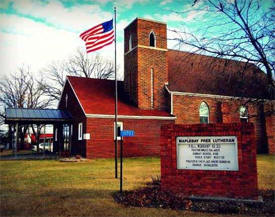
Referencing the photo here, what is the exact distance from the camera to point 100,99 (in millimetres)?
23828

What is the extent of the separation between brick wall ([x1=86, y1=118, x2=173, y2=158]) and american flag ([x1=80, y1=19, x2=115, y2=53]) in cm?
836

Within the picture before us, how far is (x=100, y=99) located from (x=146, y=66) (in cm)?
527

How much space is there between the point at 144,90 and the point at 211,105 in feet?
23.1

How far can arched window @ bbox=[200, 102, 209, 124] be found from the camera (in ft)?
87.0

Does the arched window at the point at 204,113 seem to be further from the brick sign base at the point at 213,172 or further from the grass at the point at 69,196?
the brick sign base at the point at 213,172

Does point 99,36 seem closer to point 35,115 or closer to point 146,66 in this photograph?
point 35,115

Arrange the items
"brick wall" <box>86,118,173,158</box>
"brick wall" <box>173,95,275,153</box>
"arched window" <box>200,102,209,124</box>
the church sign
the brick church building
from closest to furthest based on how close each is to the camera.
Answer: the church sign, "brick wall" <box>86,118,173,158</box>, the brick church building, "brick wall" <box>173,95,275,153</box>, "arched window" <box>200,102,209,124</box>

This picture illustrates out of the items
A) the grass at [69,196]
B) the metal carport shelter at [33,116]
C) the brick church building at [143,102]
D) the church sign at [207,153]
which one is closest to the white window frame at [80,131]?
the brick church building at [143,102]

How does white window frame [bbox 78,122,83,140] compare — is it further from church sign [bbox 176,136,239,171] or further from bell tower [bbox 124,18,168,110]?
church sign [bbox 176,136,239,171]

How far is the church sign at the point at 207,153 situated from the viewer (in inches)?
285

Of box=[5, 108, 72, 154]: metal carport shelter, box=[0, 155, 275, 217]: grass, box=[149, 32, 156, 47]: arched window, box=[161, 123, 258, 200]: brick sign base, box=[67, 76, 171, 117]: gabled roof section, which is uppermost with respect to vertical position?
box=[149, 32, 156, 47]: arched window

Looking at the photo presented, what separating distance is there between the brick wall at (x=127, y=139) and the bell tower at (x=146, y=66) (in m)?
2.49

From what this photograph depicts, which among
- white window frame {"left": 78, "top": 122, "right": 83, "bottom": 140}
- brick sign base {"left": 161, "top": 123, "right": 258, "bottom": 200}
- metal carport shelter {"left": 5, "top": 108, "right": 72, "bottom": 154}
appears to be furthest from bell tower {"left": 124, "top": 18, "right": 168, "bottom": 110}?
brick sign base {"left": 161, "top": 123, "right": 258, "bottom": 200}

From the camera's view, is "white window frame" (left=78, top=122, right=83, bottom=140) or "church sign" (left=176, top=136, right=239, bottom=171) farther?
"white window frame" (left=78, top=122, right=83, bottom=140)
